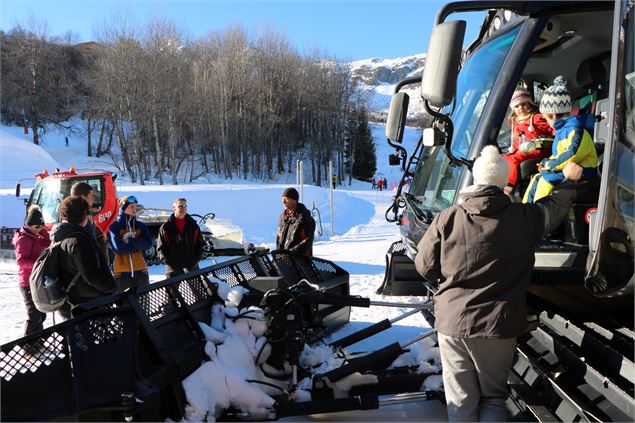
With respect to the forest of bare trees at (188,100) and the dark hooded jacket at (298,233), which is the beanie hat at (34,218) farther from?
the forest of bare trees at (188,100)

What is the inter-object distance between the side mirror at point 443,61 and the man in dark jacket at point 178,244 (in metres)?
4.10

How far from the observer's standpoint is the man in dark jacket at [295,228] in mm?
6281

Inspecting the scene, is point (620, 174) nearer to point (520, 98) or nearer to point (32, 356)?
point (520, 98)

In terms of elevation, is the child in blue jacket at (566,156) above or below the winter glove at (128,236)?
above

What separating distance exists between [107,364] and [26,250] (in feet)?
10.1

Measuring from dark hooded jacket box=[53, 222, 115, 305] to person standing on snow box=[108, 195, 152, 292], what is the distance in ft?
6.77

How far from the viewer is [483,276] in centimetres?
263

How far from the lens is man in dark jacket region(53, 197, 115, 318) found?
4.05 meters

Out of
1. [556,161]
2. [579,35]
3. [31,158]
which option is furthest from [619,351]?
[31,158]

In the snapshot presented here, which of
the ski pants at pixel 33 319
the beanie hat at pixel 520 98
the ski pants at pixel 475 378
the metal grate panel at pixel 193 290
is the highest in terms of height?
the beanie hat at pixel 520 98

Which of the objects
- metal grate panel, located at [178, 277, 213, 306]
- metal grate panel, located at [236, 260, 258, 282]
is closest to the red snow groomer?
metal grate panel, located at [236, 260, 258, 282]

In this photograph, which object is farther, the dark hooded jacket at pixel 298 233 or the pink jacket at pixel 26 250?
the dark hooded jacket at pixel 298 233

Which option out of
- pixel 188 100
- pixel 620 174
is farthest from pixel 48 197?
pixel 188 100

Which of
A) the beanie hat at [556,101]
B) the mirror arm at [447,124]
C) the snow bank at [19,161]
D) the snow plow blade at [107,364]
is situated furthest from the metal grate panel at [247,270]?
the snow bank at [19,161]
